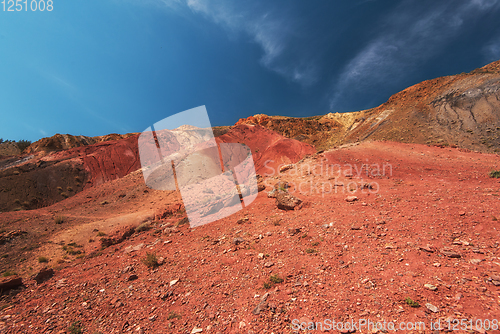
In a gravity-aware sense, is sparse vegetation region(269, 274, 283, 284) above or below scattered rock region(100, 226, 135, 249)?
below

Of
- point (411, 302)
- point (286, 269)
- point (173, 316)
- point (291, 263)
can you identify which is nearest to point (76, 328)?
point (173, 316)

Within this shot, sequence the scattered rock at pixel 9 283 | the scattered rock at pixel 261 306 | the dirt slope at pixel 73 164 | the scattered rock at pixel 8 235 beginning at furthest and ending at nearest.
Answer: the dirt slope at pixel 73 164, the scattered rock at pixel 8 235, the scattered rock at pixel 9 283, the scattered rock at pixel 261 306

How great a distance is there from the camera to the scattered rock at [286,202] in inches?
379

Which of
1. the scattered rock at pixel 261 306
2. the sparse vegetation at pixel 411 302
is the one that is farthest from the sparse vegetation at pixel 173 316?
the sparse vegetation at pixel 411 302

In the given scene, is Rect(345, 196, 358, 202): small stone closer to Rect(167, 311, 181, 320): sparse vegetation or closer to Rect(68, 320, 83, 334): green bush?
Rect(167, 311, 181, 320): sparse vegetation

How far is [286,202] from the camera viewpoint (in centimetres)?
989

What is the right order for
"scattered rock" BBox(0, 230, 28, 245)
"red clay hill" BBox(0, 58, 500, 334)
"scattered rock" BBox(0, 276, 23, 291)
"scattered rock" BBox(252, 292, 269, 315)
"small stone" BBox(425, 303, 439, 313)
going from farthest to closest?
"scattered rock" BBox(0, 230, 28, 245) < "scattered rock" BBox(0, 276, 23, 291) < "scattered rock" BBox(252, 292, 269, 315) < "red clay hill" BBox(0, 58, 500, 334) < "small stone" BBox(425, 303, 439, 313)

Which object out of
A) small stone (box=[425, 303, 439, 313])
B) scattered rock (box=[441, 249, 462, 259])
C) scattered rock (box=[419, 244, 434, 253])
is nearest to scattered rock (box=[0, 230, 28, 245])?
small stone (box=[425, 303, 439, 313])

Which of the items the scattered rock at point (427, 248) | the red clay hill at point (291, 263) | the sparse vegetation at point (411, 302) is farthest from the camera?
the scattered rock at point (427, 248)

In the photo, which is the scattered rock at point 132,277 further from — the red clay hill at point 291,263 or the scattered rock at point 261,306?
the scattered rock at point 261,306

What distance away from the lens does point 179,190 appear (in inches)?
803

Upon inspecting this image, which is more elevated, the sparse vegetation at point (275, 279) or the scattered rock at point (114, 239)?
the scattered rock at point (114, 239)

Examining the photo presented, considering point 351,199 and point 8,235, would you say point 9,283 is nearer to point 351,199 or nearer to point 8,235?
point 8,235

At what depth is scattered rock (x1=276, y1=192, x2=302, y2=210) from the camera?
9637 millimetres
